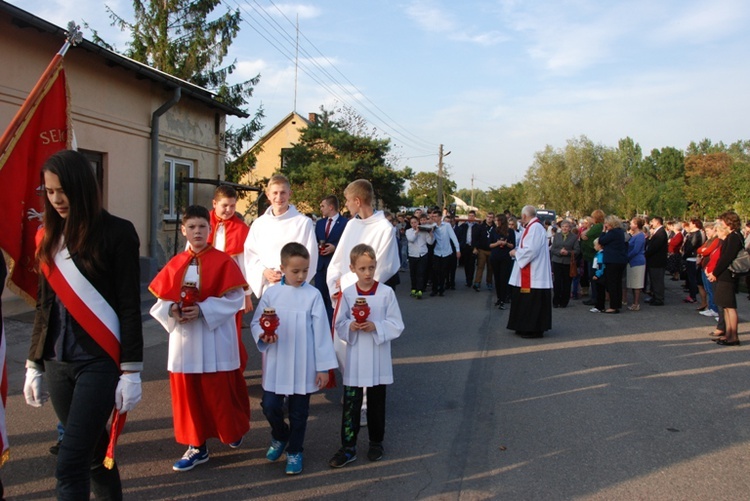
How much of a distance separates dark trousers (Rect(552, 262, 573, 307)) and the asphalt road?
4.14 metres

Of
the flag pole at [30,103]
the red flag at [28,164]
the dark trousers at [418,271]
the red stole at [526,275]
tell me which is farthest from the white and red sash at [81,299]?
the dark trousers at [418,271]

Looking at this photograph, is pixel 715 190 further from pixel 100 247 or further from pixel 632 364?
pixel 100 247

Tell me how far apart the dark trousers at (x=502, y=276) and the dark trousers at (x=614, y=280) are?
2008 millimetres

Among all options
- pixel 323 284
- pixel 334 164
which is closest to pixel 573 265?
pixel 323 284

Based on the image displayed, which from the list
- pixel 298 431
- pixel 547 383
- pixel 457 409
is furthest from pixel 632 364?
pixel 298 431

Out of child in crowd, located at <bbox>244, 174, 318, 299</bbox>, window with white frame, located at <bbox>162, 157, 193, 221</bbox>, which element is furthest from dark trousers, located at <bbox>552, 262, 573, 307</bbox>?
window with white frame, located at <bbox>162, 157, 193, 221</bbox>

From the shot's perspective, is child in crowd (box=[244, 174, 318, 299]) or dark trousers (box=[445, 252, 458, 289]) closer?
child in crowd (box=[244, 174, 318, 299])

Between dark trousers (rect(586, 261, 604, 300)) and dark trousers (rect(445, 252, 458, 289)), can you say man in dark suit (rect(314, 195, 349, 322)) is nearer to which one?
dark trousers (rect(586, 261, 604, 300))

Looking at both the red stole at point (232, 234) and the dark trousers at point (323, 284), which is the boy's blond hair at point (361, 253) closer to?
the red stole at point (232, 234)

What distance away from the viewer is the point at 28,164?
4.45m

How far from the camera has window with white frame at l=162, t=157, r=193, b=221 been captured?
1388 cm

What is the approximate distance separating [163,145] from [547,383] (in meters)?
10.1

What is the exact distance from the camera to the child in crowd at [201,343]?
416 cm

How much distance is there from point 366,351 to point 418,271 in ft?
31.3
